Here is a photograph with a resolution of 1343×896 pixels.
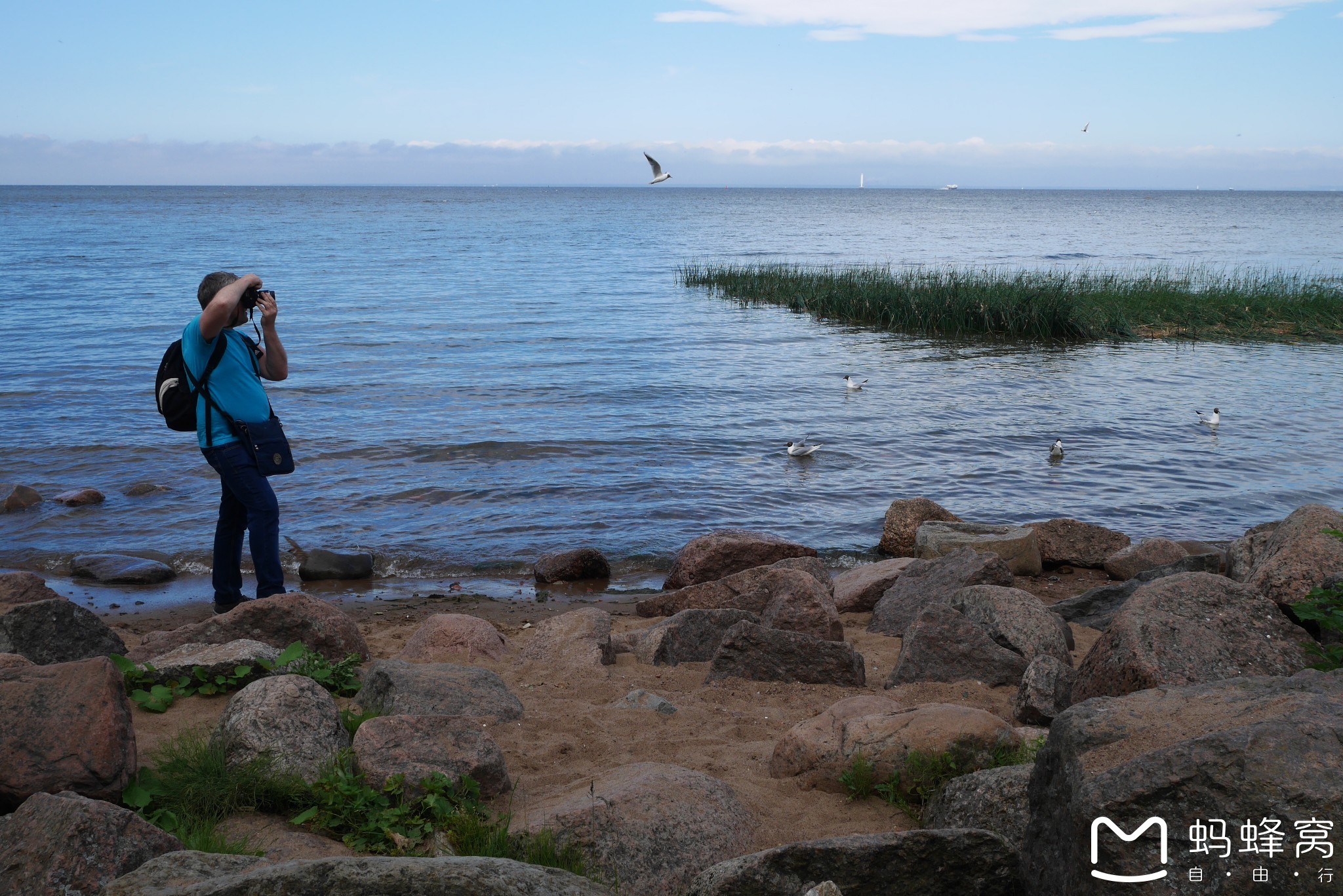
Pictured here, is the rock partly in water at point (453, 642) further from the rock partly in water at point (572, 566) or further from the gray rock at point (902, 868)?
the gray rock at point (902, 868)

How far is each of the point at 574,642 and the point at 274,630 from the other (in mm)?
1818

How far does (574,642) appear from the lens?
607cm

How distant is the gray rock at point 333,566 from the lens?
28.8 ft

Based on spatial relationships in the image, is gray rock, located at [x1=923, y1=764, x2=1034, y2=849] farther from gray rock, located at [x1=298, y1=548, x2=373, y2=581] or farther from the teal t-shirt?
gray rock, located at [x1=298, y1=548, x2=373, y2=581]

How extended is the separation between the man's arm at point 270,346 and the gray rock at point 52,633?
1.80 meters

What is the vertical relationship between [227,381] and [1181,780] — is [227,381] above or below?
above

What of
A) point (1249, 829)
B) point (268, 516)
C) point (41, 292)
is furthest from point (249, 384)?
point (41, 292)

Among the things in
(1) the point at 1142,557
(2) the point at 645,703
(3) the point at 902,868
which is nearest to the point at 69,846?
(3) the point at 902,868

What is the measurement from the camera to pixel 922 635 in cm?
538

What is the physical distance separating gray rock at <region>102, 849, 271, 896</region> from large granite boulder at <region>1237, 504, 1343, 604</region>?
4.76m

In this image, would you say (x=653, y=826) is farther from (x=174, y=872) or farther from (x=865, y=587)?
(x=865, y=587)

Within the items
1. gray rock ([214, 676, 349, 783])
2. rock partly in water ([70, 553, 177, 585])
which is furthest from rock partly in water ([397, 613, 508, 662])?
rock partly in water ([70, 553, 177, 585])

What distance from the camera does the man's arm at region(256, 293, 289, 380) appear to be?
5.86m
